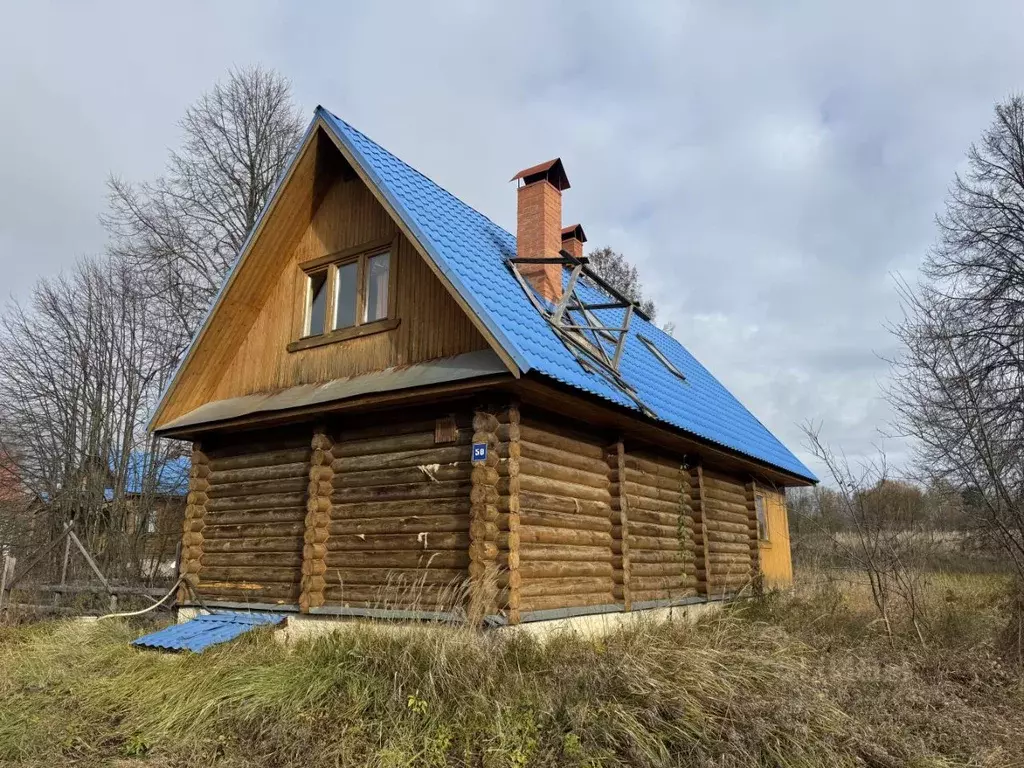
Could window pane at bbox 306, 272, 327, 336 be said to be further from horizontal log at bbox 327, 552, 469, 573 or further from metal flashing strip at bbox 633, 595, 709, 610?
metal flashing strip at bbox 633, 595, 709, 610

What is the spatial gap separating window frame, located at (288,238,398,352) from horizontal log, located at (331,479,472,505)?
2057mm

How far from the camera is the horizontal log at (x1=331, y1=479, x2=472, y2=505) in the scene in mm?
8359

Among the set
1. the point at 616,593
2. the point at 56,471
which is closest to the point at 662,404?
the point at 616,593

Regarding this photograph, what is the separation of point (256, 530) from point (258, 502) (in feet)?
1.29

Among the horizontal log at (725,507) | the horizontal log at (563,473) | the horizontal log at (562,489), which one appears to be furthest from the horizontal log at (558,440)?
the horizontal log at (725,507)

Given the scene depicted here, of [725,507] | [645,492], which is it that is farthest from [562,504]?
[725,507]

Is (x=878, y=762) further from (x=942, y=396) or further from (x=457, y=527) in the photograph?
(x=942, y=396)

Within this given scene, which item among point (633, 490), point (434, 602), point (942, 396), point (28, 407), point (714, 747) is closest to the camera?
point (714, 747)

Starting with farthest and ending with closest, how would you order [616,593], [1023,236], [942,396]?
[1023,236] < [942,396] < [616,593]

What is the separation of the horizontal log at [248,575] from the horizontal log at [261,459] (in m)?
1.46

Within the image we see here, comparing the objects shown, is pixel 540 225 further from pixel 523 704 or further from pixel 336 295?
pixel 523 704

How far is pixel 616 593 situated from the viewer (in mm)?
9648

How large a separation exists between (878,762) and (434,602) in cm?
450

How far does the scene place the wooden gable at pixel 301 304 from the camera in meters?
9.23
